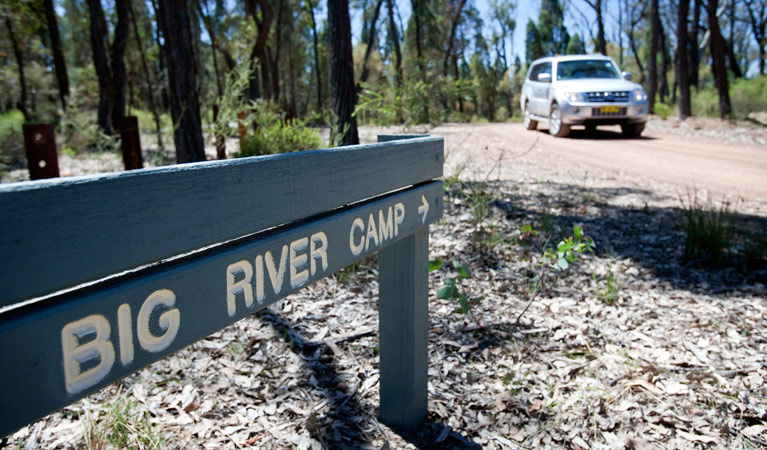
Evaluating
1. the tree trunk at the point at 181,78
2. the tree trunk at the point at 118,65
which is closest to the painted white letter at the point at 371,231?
the tree trunk at the point at 181,78

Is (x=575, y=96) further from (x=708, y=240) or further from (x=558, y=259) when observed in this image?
(x=558, y=259)

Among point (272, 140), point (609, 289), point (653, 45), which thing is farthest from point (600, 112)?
point (653, 45)

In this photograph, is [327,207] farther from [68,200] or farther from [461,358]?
[461,358]

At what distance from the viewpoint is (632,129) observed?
12.6 meters

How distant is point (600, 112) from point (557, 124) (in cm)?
110

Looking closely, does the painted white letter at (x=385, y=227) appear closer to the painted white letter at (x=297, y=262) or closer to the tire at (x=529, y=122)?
the painted white letter at (x=297, y=262)

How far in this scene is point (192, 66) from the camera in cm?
734

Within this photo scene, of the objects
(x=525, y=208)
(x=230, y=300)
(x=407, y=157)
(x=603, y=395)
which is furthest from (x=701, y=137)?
(x=230, y=300)

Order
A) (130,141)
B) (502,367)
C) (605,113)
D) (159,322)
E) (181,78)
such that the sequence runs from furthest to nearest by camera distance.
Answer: (605,113) < (181,78) < (130,141) < (502,367) < (159,322)

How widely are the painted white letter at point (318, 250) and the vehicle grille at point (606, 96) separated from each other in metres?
11.1

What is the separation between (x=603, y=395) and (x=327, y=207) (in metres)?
1.88

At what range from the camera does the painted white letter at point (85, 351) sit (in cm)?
92

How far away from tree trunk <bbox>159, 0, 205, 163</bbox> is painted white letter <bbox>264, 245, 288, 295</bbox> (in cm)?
626

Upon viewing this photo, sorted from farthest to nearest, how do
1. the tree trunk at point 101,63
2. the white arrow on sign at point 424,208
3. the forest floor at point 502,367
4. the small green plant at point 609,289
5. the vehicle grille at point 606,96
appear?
the tree trunk at point 101,63 < the vehicle grille at point 606,96 < the small green plant at point 609,289 < the forest floor at point 502,367 < the white arrow on sign at point 424,208
